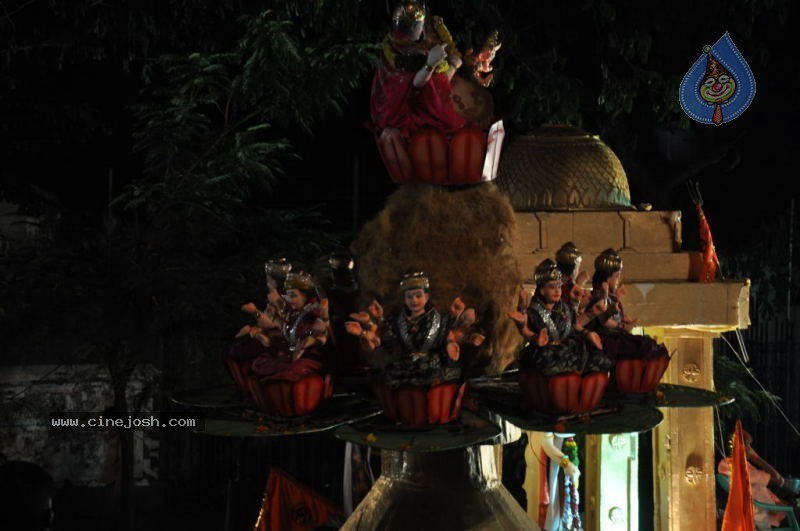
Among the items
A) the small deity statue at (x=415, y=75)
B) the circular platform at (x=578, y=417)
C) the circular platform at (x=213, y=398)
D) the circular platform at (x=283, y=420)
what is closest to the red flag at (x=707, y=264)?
the circular platform at (x=578, y=417)

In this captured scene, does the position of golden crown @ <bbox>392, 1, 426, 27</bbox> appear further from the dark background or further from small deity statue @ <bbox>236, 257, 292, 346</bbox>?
the dark background

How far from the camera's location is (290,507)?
9148mm

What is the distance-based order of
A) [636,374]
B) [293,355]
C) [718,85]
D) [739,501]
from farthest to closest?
[718,85], [739,501], [636,374], [293,355]

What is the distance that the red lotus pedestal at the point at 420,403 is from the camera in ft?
18.2

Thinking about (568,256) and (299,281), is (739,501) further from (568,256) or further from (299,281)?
(299,281)

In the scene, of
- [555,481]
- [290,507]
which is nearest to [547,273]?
[555,481]

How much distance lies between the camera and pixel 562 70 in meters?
12.8

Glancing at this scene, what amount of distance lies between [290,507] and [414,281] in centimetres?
380

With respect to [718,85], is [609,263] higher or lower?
lower

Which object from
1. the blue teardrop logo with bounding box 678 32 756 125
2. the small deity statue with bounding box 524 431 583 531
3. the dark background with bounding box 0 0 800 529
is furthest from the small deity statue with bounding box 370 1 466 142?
the blue teardrop logo with bounding box 678 32 756 125

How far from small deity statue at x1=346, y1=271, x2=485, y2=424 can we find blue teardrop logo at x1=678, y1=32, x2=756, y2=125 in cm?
507

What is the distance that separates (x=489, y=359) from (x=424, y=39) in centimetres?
155

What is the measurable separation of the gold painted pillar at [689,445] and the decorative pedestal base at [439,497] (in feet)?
8.03

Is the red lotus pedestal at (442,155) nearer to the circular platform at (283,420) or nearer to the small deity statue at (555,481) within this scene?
the circular platform at (283,420)
